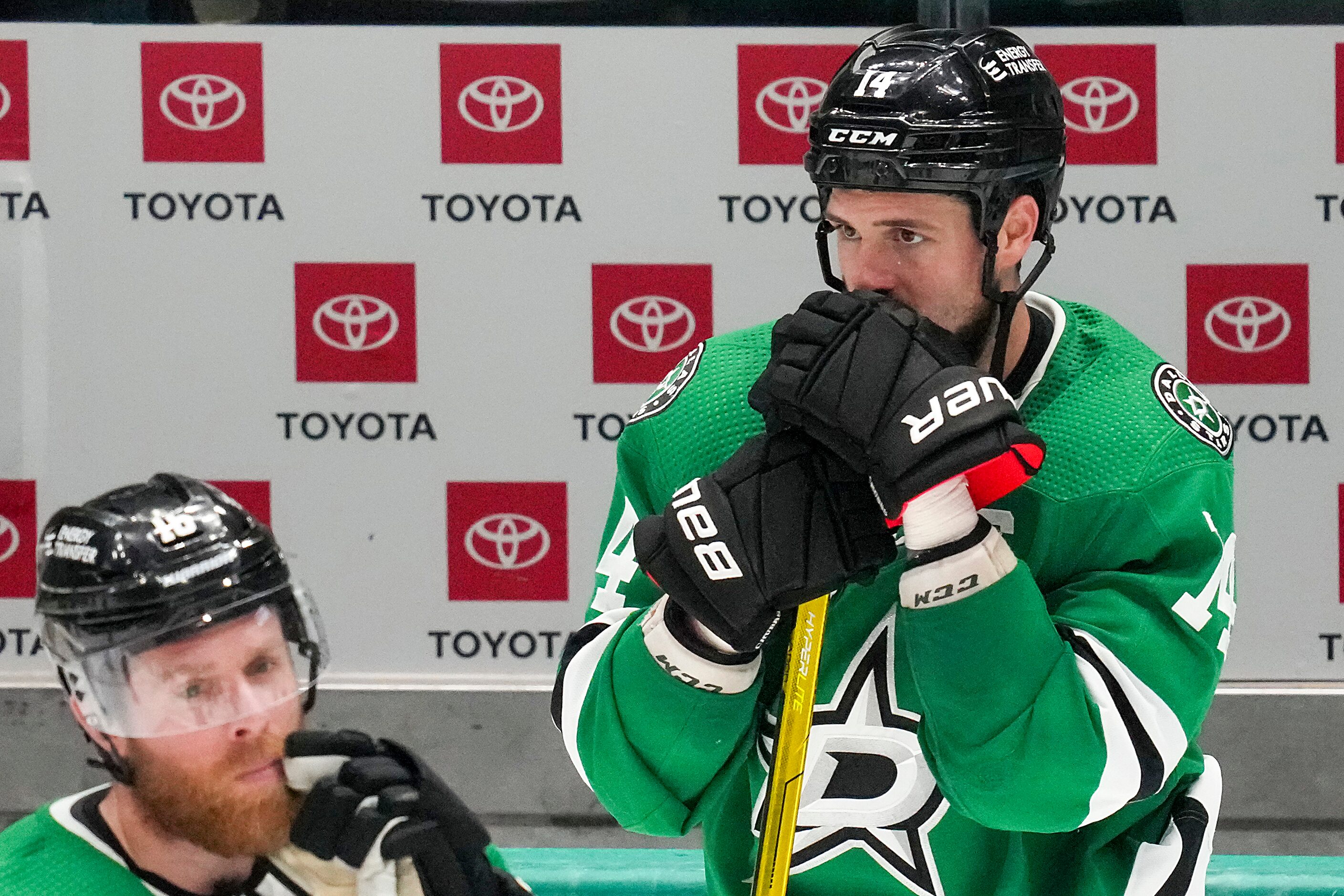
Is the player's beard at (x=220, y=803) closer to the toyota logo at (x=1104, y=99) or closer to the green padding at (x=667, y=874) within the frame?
the green padding at (x=667, y=874)

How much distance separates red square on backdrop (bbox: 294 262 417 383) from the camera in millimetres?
2635

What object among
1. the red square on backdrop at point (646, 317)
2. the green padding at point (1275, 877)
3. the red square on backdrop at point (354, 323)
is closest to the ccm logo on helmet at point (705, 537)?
the green padding at point (1275, 877)

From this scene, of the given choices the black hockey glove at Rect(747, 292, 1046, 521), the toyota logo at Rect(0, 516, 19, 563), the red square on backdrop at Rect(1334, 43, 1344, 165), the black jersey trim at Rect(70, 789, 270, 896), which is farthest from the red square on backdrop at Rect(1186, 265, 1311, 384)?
the toyota logo at Rect(0, 516, 19, 563)

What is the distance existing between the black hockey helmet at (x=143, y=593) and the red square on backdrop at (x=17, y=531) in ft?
4.37

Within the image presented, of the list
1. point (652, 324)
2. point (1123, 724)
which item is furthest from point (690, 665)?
point (652, 324)

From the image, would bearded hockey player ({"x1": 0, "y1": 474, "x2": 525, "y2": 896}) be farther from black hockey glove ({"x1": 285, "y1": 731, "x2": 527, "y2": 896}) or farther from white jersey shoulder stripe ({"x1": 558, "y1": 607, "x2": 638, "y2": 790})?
white jersey shoulder stripe ({"x1": 558, "y1": 607, "x2": 638, "y2": 790})

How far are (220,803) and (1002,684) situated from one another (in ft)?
2.07

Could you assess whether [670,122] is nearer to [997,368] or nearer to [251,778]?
[997,368]

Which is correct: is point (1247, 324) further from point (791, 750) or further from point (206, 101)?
point (206, 101)

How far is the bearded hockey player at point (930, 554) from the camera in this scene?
1266 mm

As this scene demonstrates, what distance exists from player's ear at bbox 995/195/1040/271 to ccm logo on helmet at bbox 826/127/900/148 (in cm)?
14

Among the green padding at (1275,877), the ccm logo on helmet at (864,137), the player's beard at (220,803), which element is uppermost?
the ccm logo on helmet at (864,137)

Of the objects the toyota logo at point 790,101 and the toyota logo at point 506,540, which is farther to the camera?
the toyota logo at point 506,540

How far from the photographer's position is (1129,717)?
1.33 metres
